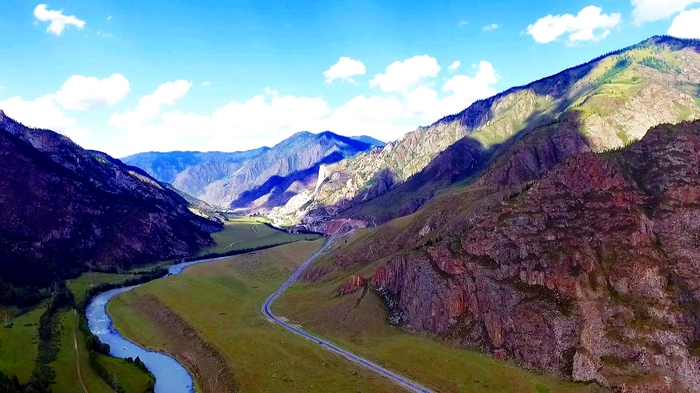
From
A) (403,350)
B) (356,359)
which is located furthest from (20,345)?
(403,350)

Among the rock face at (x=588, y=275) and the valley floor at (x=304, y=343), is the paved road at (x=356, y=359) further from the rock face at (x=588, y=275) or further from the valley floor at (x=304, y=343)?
the rock face at (x=588, y=275)

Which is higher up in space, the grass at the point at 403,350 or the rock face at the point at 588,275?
the rock face at the point at 588,275

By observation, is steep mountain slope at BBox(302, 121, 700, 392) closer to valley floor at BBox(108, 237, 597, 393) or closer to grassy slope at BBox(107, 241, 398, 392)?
valley floor at BBox(108, 237, 597, 393)

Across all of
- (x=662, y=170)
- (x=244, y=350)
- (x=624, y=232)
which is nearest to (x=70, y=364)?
(x=244, y=350)

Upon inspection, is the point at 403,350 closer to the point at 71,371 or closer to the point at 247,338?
the point at 247,338

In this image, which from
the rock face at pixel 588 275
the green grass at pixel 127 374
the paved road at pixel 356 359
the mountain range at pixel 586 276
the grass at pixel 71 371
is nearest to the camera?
the rock face at pixel 588 275

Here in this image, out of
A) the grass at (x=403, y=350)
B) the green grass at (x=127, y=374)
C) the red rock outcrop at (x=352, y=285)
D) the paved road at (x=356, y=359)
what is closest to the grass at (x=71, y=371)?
the green grass at (x=127, y=374)
